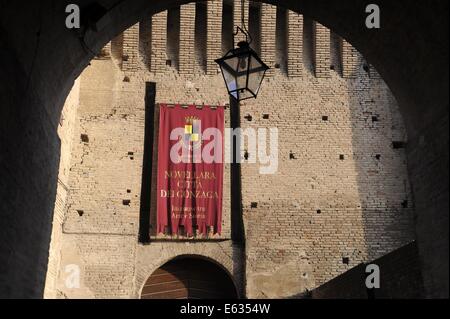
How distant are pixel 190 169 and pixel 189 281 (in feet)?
7.24

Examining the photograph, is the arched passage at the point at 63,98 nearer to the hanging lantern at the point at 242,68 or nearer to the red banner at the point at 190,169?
the hanging lantern at the point at 242,68

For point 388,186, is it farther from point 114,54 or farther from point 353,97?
point 114,54

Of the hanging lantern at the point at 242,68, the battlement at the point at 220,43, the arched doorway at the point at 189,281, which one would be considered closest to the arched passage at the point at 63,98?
the hanging lantern at the point at 242,68

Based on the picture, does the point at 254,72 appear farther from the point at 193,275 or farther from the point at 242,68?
the point at 193,275

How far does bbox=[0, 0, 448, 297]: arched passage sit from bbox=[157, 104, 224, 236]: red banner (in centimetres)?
564

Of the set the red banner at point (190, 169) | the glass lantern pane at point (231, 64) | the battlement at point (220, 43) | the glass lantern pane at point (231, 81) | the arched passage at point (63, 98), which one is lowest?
the arched passage at point (63, 98)

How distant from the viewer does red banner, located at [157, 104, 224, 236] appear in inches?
408

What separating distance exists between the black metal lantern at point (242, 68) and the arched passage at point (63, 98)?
635 millimetres

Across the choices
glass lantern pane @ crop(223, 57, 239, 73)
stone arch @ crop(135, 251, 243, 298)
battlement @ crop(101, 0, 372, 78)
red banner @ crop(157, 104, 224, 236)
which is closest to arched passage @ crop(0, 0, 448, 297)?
glass lantern pane @ crop(223, 57, 239, 73)

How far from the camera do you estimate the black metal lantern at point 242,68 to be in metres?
5.01

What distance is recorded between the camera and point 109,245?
10.1m

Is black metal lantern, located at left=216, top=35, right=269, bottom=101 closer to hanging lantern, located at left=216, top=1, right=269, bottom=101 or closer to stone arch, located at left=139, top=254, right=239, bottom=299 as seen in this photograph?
hanging lantern, located at left=216, top=1, right=269, bottom=101

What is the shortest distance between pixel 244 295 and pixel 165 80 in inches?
189

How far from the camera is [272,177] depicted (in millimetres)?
10812
